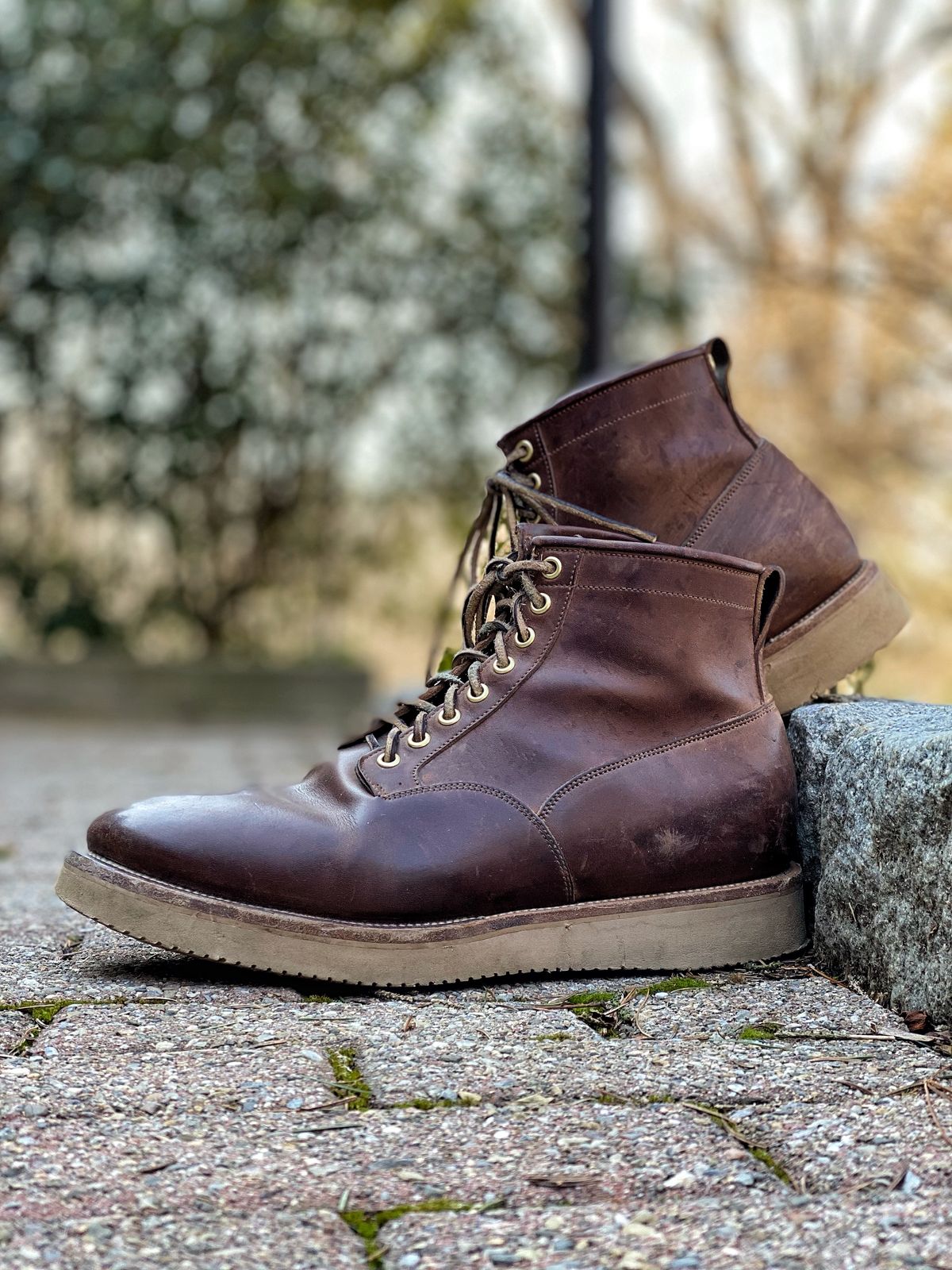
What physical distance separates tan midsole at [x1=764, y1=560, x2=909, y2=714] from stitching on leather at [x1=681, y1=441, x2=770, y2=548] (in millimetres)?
192

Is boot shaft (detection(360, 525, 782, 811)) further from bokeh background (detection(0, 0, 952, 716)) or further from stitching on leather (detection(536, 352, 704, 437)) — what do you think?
bokeh background (detection(0, 0, 952, 716))

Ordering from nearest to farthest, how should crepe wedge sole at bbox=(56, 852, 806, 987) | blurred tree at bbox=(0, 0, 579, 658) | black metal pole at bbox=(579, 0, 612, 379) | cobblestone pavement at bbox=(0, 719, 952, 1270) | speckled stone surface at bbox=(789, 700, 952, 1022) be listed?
cobblestone pavement at bbox=(0, 719, 952, 1270) → speckled stone surface at bbox=(789, 700, 952, 1022) → crepe wedge sole at bbox=(56, 852, 806, 987) → black metal pole at bbox=(579, 0, 612, 379) → blurred tree at bbox=(0, 0, 579, 658)

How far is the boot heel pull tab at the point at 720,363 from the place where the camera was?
1.95 m

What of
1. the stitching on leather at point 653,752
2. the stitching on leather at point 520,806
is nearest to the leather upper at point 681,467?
the stitching on leather at point 653,752

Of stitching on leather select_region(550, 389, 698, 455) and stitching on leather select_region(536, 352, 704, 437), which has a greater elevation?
stitching on leather select_region(536, 352, 704, 437)

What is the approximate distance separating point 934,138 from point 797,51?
130 inches

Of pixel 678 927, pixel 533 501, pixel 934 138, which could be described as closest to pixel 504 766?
pixel 678 927

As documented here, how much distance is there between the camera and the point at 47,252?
767cm

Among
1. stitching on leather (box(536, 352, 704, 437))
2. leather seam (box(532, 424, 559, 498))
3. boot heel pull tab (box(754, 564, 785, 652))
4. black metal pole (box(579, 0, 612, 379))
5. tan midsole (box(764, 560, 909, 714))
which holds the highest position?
black metal pole (box(579, 0, 612, 379))

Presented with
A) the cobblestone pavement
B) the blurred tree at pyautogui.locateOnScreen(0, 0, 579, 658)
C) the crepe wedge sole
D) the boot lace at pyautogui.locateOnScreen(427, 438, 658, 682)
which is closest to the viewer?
the cobblestone pavement

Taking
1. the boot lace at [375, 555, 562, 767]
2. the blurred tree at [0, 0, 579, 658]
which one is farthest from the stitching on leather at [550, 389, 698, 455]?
the blurred tree at [0, 0, 579, 658]

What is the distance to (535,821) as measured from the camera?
162cm

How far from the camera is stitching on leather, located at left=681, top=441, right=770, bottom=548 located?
6.28 ft

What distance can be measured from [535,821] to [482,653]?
24 cm
